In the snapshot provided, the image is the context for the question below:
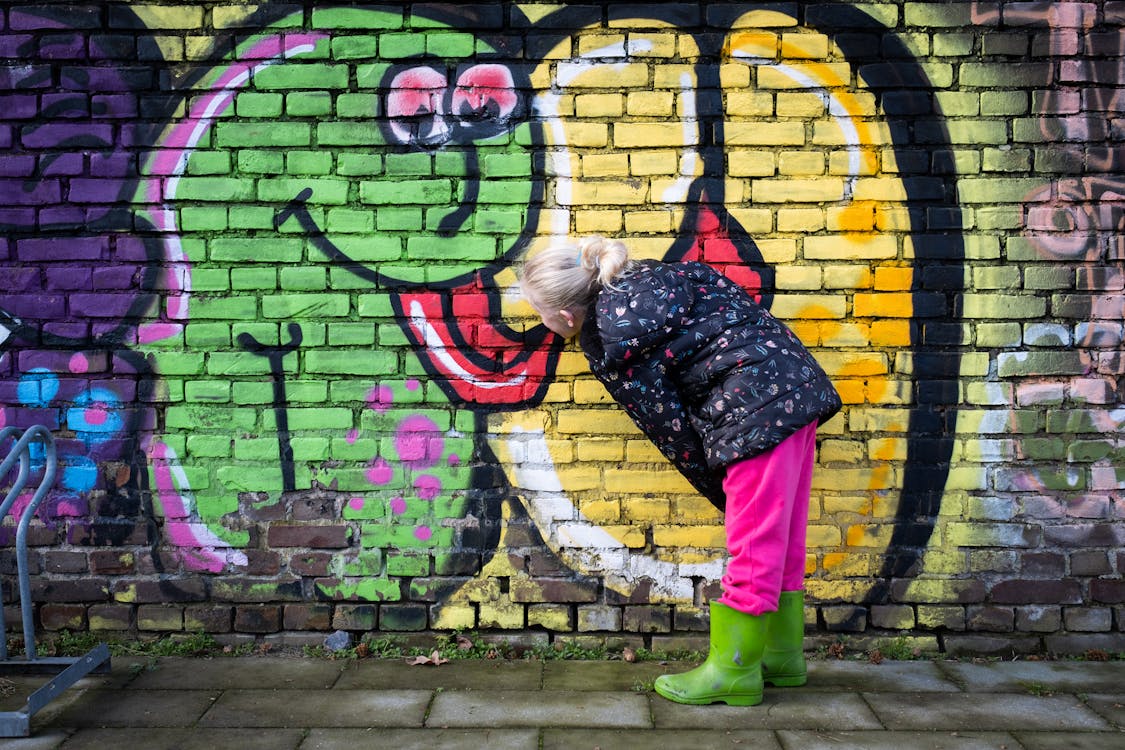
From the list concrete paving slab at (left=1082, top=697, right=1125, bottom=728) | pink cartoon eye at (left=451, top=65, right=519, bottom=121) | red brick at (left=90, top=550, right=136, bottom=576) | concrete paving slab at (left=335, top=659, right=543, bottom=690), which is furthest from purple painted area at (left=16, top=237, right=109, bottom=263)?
concrete paving slab at (left=1082, top=697, right=1125, bottom=728)

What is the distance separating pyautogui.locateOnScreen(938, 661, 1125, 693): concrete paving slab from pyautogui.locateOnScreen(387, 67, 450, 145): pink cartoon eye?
2.93 metres

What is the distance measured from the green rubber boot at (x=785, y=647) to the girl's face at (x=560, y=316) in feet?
4.10

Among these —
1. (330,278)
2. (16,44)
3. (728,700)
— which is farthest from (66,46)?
(728,700)

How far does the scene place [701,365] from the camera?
3080 millimetres

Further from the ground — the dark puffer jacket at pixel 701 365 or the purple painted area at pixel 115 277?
the purple painted area at pixel 115 277

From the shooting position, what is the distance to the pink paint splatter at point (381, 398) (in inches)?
147

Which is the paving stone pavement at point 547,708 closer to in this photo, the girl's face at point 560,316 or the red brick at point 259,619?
the red brick at point 259,619

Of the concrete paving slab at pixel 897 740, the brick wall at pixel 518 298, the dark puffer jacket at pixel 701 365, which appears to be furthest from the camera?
the brick wall at pixel 518 298

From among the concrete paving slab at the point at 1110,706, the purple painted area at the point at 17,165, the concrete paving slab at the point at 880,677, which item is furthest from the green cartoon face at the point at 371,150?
the concrete paving slab at the point at 1110,706

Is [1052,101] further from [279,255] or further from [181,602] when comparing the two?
[181,602]

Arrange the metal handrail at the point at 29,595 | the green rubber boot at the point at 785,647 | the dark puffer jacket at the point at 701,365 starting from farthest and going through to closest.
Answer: the green rubber boot at the point at 785,647
the metal handrail at the point at 29,595
the dark puffer jacket at the point at 701,365

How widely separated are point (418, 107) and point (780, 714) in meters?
2.67

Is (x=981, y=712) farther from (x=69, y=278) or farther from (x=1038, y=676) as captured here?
(x=69, y=278)

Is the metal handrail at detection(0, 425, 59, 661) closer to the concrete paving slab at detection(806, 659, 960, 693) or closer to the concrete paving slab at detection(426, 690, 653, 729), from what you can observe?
the concrete paving slab at detection(426, 690, 653, 729)
